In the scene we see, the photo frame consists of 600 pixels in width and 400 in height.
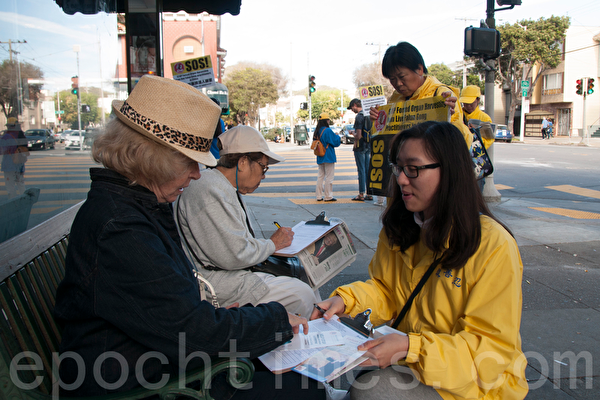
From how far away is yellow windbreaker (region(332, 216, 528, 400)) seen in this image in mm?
1522

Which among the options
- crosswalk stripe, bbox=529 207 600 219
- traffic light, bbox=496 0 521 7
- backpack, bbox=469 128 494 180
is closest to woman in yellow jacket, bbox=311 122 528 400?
backpack, bbox=469 128 494 180

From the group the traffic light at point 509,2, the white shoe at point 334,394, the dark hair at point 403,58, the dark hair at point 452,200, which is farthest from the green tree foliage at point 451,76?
the white shoe at point 334,394

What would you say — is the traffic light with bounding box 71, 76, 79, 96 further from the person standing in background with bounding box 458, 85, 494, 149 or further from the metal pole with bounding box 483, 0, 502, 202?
the metal pole with bounding box 483, 0, 502, 202

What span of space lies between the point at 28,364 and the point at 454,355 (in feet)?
5.12

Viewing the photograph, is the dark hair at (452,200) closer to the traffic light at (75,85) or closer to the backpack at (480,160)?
the traffic light at (75,85)

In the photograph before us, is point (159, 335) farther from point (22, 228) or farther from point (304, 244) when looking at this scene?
point (304, 244)

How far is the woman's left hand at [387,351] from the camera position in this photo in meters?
1.57

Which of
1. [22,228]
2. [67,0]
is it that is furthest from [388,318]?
[67,0]

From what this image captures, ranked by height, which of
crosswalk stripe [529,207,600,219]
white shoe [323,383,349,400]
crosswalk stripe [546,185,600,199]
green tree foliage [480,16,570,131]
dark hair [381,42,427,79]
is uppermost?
green tree foliage [480,16,570,131]

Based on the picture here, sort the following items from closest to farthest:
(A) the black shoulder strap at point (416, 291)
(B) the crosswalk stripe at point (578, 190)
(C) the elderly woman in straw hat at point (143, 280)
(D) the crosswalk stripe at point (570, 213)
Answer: (C) the elderly woman in straw hat at point (143, 280) → (A) the black shoulder strap at point (416, 291) → (D) the crosswalk stripe at point (570, 213) → (B) the crosswalk stripe at point (578, 190)

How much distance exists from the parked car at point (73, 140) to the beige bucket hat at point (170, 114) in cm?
194

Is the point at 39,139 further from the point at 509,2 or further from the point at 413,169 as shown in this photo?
the point at 509,2

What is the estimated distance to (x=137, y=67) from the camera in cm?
768

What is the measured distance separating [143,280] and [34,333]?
0.75 meters
